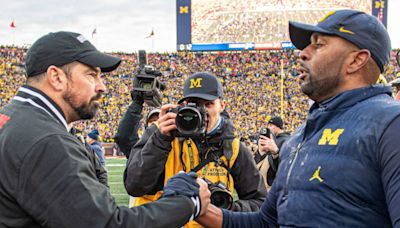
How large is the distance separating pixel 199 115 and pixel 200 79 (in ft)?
1.43

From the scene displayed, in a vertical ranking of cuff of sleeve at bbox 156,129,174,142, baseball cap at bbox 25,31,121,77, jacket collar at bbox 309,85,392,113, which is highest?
baseball cap at bbox 25,31,121,77

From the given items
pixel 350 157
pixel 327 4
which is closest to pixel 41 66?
pixel 350 157

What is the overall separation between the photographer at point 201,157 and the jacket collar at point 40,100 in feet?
2.79

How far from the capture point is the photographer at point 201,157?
266cm

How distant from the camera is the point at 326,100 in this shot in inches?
73.1

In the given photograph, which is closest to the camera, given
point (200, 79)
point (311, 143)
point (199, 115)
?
point (311, 143)

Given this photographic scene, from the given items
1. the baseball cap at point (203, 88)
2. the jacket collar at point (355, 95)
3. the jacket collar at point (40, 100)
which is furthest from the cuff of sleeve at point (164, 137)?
the jacket collar at point (355, 95)

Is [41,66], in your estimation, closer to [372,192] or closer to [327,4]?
[372,192]

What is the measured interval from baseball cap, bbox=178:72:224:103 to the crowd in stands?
21474 mm

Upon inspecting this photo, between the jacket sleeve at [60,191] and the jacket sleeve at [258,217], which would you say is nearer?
the jacket sleeve at [60,191]

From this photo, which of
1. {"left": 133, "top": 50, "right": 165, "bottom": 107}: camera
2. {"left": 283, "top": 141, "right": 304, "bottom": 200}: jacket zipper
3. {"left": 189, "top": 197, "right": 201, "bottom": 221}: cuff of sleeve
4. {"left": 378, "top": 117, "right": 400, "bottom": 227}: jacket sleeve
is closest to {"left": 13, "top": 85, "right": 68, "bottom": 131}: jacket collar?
{"left": 189, "top": 197, "right": 201, "bottom": 221}: cuff of sleeve

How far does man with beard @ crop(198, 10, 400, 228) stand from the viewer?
4.88 ft

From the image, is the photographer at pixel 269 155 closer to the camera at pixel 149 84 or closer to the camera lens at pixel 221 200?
the camera at pixel 149 84

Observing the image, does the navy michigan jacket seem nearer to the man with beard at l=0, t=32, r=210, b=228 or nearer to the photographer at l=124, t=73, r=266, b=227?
the man with beard at l=0, t=32, r=210, b=228
